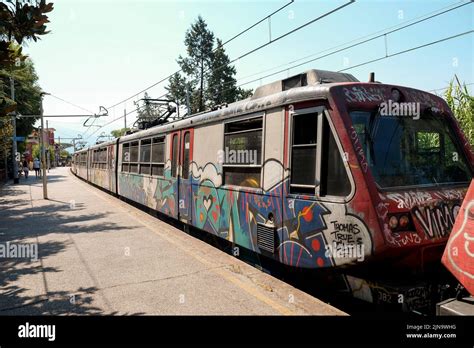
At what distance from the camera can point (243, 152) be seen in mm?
5797

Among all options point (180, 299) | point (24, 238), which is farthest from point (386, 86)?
point (24, 238)

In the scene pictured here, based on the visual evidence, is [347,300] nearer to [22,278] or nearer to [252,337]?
[252,337]

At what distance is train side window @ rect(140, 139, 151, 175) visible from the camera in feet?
35.4

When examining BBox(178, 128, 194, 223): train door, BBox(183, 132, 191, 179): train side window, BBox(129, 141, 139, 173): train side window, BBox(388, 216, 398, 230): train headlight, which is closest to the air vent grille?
BBox(388, 216, 398, 230): train headlight

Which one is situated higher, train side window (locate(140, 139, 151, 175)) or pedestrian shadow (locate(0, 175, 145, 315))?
train side window (locate(140, 139, 151, 175))

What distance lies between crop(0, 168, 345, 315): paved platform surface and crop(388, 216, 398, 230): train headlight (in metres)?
1.15

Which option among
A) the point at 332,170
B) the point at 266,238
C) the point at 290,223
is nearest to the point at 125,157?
the point at 266,238

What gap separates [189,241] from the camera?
24.6ft

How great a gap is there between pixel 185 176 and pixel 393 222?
532 centimetres

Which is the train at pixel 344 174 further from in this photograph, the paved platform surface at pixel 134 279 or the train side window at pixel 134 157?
the train side window at pixel 134 157

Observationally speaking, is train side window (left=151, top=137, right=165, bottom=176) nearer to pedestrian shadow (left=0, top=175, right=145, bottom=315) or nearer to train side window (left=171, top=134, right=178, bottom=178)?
train side window (left=171, top=134, right=178, bottom=178)

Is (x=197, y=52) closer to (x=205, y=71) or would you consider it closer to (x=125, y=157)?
(x=205, y=71)

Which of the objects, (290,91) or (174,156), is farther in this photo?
(174,156)

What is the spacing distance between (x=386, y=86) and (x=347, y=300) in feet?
9.34
